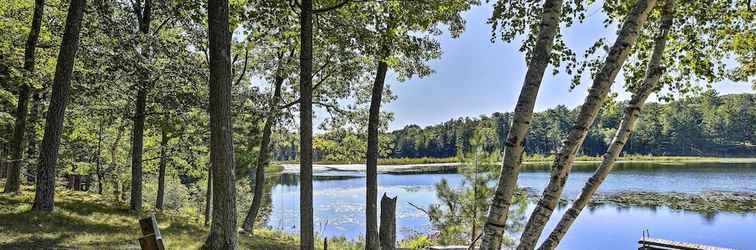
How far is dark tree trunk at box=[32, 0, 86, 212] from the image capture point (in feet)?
31.2

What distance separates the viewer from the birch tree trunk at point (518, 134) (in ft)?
11.0

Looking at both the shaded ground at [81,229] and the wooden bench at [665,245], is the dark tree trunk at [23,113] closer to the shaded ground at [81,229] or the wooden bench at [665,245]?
the shaded ground at [81,229]

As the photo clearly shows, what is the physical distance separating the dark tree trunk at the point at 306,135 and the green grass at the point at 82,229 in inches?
117

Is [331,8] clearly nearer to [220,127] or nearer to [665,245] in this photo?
[220,127]

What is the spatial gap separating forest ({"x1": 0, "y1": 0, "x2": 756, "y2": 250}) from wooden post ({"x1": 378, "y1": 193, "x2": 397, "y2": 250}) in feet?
0.15

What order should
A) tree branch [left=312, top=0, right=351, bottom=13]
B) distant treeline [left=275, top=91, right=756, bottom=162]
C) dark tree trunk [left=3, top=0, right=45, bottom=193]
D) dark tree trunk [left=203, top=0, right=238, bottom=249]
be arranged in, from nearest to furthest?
1. dark tree trunk [left=203, top=0, right=238, bottom=249]
2. tree branch [left=312, top=0, right=351, bottom=13]
3. dark tree trunk [left=3, top=0, right=45, bottom=193]
4. distant treeline [left=275, top=91, right=756, bottom=162]

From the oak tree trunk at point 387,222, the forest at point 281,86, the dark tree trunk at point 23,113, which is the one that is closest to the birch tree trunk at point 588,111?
the forest at point 281,86

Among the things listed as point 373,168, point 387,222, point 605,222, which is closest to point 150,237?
point 387,222

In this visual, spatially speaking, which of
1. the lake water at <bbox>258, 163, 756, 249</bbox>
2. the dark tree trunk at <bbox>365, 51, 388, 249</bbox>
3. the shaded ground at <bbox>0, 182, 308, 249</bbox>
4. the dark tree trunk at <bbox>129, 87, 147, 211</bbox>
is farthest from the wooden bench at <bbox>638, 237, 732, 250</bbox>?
the dark tree trunk at <bbox>129, 87, 147, 211</bbox>

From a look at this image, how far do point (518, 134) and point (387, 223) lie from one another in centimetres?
629

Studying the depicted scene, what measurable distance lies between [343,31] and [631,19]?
597 centimetres

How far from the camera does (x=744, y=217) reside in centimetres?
2266

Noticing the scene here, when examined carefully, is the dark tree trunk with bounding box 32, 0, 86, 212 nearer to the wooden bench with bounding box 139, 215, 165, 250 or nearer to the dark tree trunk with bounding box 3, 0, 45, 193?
the dark tree trunk with bounding box 3, 0, 45, 193

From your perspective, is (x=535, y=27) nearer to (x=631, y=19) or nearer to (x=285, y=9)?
(x=631, y=19)
